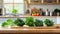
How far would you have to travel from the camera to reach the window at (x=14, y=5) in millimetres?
5523

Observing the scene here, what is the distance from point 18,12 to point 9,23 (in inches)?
132

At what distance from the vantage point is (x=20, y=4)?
5562mm

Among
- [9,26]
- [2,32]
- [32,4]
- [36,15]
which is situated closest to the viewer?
[2,32]

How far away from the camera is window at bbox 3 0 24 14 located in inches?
217

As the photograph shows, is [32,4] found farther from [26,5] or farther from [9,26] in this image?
[9,26]

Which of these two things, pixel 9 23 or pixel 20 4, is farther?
pixel 20 4

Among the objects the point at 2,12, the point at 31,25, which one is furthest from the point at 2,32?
the point at 2,12

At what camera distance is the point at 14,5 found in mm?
5551

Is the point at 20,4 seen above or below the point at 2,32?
above

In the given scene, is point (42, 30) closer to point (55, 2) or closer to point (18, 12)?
point (55, 2)

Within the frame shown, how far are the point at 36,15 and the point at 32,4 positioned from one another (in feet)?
1.88

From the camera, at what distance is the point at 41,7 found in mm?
5430

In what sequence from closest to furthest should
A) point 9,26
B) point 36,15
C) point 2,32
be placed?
point 2,32, point 9,26, point 36,15

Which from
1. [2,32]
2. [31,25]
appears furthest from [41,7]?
[2,32]
